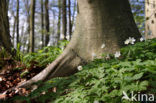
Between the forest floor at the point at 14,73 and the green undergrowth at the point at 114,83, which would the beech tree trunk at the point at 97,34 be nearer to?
the forest floor at the point at 14,73

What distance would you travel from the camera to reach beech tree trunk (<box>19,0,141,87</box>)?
110 inches

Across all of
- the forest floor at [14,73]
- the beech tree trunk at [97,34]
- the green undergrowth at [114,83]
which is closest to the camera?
→ the green undergrowth at [114,83]

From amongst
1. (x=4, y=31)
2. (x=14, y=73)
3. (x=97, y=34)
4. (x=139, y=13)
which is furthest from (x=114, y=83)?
(x=139, y=13)

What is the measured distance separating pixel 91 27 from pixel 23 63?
182 cm

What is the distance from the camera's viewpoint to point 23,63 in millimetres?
3545

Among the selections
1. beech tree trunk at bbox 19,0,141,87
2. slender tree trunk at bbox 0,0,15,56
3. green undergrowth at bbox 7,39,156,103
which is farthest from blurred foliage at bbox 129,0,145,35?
slender tree trunk at bbox 0,0,15,56

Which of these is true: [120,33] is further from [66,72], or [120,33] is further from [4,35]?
[4,35]

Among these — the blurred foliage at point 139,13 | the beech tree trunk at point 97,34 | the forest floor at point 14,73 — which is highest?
the blurred foliage at point 139,13

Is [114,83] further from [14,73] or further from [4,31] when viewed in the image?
[4,31]

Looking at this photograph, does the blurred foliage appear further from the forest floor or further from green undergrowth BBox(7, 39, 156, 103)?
the forest floor

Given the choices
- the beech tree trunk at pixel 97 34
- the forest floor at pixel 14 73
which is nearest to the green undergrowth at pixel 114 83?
the beech tree trunk at pixel 97 34

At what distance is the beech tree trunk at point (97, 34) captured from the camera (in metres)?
2.79

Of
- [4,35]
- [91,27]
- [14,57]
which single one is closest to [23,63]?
[14,57]

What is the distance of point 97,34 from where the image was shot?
9.27 ft
